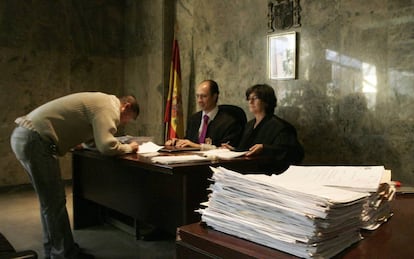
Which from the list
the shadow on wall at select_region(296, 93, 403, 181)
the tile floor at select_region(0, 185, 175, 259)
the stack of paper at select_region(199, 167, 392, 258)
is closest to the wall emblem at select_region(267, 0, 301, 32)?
the shadow on wall at select_region(296, 93, 403, 181)

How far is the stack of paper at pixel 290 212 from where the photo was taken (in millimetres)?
691

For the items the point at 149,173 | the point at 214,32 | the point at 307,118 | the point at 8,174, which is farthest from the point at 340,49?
the point at 8,174

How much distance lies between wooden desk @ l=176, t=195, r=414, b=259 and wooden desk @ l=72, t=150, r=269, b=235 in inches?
53.8

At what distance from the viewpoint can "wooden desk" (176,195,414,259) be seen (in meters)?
0.73

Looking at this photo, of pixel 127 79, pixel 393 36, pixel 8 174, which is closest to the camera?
pixel 393 36

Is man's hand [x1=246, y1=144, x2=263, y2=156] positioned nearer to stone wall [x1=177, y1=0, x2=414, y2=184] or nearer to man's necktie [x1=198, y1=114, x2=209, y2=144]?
man's necktie [x1=198, y1=114, x2=209, y2=144]

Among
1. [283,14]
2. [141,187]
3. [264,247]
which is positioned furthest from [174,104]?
[264,247]

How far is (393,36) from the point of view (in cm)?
309

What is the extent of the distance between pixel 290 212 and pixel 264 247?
0.09 m

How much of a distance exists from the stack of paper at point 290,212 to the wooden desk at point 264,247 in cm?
2

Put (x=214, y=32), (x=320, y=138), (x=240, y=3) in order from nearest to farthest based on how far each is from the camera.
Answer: (x=320, y=138) → (x=240, y=3) → (x=214, y=32)

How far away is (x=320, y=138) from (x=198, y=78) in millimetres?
1926

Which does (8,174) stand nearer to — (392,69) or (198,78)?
(198,78)

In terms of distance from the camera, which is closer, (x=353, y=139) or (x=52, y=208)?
(x=52, y=208)
